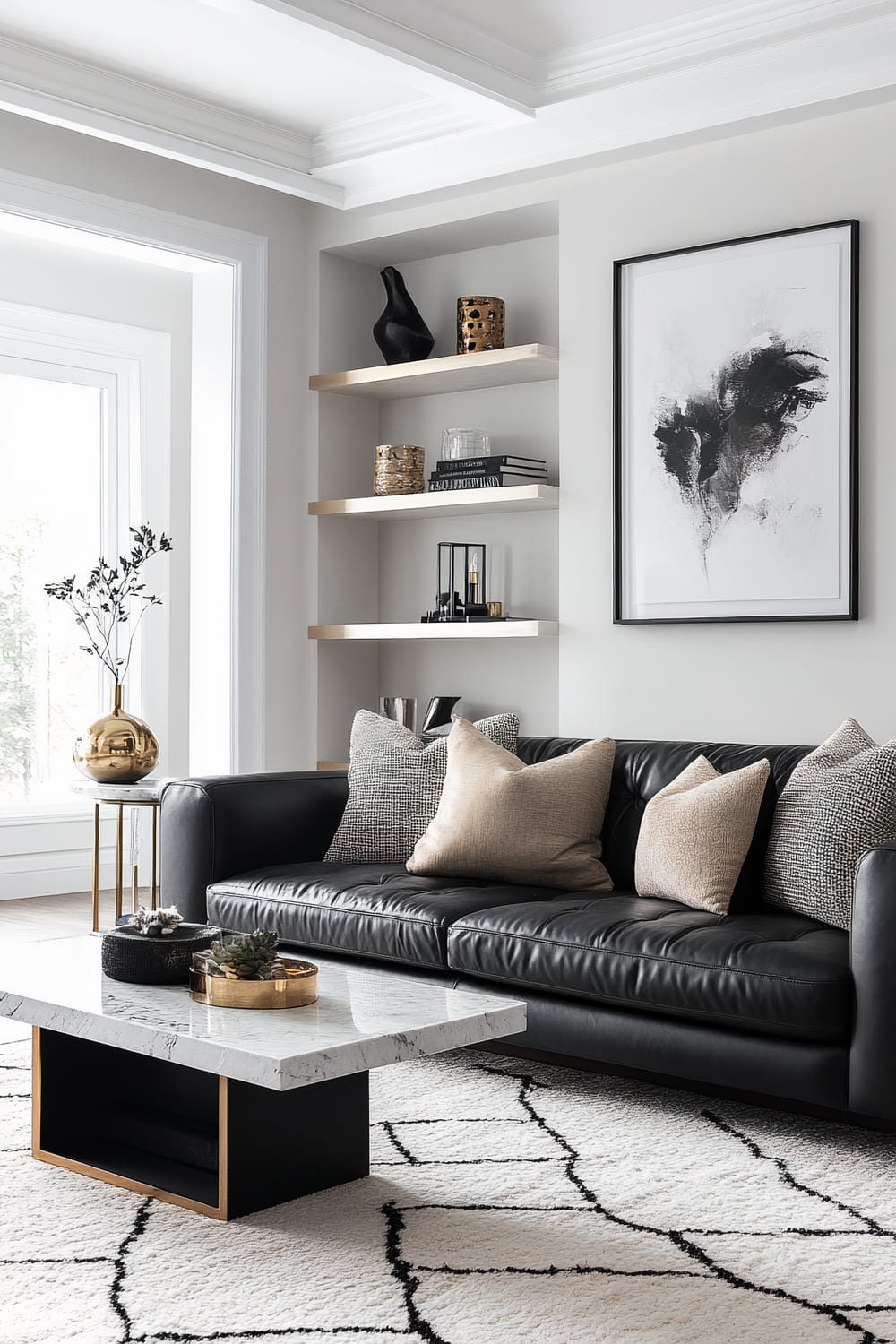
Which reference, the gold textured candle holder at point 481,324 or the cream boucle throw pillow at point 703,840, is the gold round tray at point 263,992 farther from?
the gold textured candle holder at point 481,324

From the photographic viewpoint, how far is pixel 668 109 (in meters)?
4.33

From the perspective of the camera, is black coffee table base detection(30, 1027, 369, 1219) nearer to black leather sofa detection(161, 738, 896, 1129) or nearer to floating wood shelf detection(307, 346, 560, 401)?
black leather sofa detection(161, 738, 896, 1129)

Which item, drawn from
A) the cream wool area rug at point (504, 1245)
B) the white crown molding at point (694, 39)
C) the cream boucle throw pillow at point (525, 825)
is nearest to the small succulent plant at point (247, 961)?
the cream wool area rug at point (504, 1245)

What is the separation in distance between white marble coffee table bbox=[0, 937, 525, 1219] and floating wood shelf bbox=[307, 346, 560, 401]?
2666 mm

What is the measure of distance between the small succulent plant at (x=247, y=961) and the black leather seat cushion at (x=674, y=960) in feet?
2.65

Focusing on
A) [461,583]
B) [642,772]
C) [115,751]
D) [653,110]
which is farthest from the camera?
[461,583]

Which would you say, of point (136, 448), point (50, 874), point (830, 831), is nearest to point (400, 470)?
point (136, 448)

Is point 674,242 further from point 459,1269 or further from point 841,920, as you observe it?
point 459,1269

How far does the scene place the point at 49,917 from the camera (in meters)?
5.56

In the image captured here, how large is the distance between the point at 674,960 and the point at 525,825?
2.63ft

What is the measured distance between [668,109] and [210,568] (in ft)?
7.38

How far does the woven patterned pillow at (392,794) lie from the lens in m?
4.04

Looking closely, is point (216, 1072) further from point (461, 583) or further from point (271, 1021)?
point (461, 583)

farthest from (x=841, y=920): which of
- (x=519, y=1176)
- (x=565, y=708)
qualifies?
(x=565, y=708)
